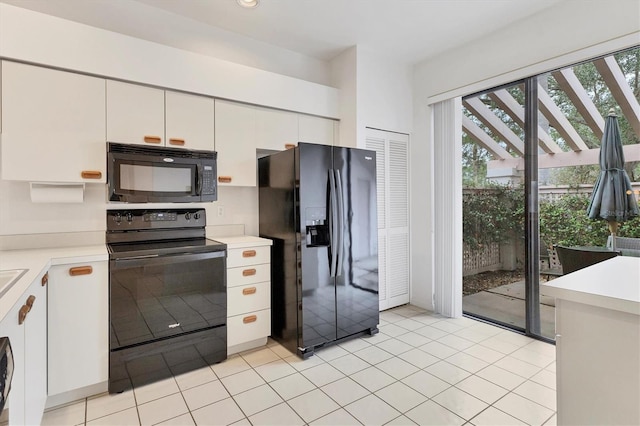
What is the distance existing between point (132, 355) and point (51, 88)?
5.85 feet

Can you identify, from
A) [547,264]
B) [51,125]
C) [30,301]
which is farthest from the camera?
[547,264]

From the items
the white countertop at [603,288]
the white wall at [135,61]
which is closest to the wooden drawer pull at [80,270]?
the white wall at [135,61]

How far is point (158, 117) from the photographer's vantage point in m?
2.47

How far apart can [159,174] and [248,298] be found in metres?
1.17

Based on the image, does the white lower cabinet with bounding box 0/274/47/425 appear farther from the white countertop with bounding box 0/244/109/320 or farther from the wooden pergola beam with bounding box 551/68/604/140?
the wooden pergola beam with bounding box 551/68/604/140

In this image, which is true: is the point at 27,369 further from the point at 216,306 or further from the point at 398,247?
the point at 398,247

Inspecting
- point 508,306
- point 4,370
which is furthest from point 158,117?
point 508,306

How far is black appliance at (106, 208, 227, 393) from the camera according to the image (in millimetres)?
2098

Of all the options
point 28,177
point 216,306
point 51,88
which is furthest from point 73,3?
point 216,306

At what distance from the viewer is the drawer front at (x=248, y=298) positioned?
8.40ft

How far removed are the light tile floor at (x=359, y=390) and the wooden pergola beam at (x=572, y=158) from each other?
1.51m

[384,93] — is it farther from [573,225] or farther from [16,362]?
[16,362]

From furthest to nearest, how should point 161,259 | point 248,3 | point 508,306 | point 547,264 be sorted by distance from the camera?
point 508,306 < point 547,264 < point 248,3 < point 161,259

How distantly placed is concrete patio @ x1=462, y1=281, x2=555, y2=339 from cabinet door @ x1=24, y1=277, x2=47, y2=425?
3.44m
